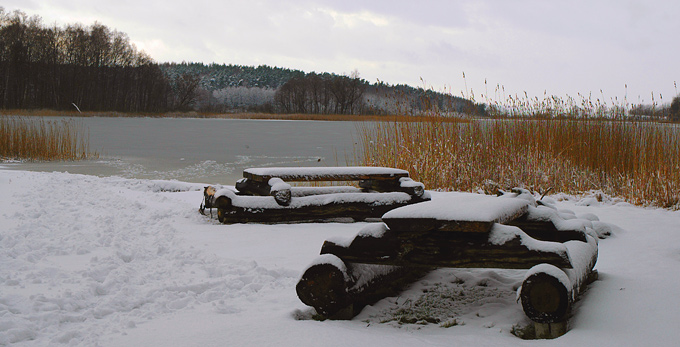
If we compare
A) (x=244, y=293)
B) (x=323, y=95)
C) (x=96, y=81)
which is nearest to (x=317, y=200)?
(x=244, y=293)

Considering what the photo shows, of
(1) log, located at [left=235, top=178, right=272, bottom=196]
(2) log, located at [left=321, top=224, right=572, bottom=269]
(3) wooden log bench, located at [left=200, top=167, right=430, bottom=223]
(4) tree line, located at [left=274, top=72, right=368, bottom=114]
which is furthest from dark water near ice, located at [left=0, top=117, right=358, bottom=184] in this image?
(4) tree line, located at [left=274, top=72, right=368, bottom=114]

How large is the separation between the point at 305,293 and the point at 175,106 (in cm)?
7908

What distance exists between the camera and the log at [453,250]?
Result: 232 centimetres

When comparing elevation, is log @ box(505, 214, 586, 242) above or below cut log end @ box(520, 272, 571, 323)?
above

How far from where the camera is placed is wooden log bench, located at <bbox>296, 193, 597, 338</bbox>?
216 cm

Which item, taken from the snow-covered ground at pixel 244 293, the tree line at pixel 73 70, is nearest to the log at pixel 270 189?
the snow-covered ground at pixel 244 293

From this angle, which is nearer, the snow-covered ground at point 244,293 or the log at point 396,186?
the snow-covered ground at point 244,293

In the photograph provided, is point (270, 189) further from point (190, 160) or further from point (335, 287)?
point (190, 160)

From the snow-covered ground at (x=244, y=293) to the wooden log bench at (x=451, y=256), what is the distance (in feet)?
0.41

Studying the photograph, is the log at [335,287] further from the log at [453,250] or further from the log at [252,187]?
the log at [252,187]

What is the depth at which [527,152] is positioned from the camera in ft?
27.8

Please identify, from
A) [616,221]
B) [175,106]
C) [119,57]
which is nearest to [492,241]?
[616,221]

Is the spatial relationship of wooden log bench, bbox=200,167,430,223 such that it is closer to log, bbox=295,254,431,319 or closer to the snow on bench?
the snow on bench

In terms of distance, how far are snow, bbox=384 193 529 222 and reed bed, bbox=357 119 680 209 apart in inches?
205
